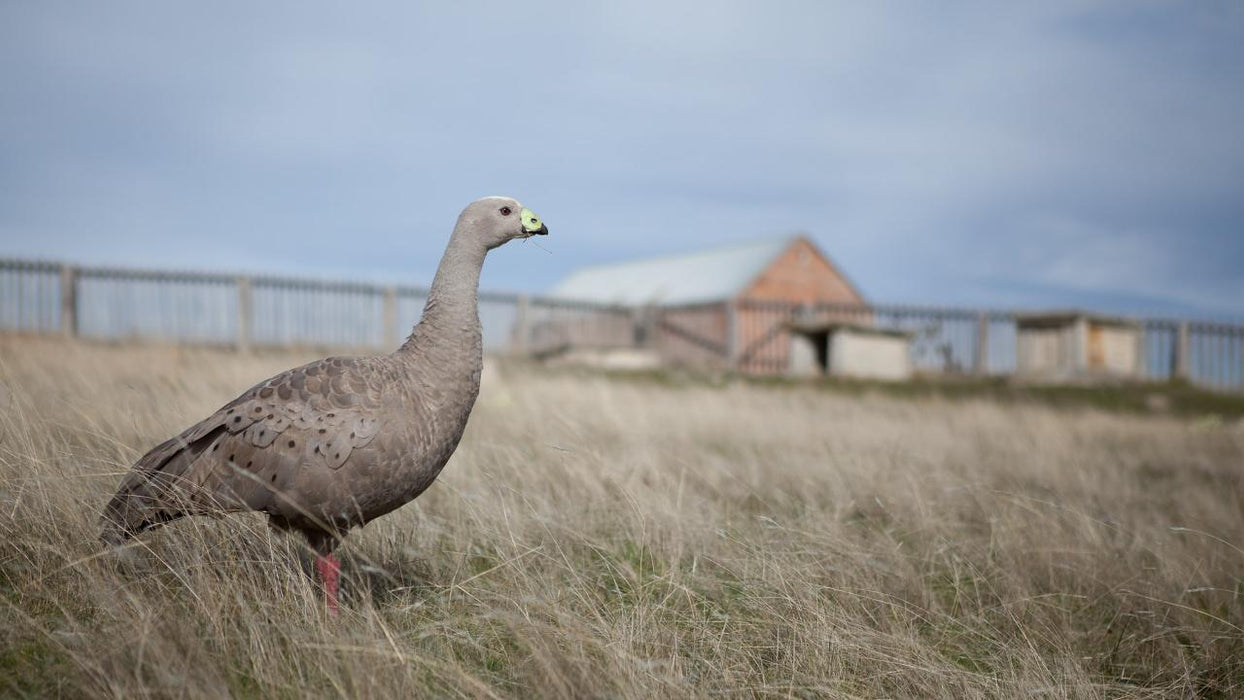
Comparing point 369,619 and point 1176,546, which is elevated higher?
point 369,619

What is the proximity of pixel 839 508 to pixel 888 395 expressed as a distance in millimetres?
11607

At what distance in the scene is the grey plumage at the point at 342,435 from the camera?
10.3 ft

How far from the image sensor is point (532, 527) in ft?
14.9

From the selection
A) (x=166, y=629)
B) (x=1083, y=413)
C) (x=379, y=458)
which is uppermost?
(x=379, y=458)

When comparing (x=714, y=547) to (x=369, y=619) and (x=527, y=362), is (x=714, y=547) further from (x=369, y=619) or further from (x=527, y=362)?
(x=527, y=362)

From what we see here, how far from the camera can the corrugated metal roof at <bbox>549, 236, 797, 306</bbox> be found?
30.4 metres

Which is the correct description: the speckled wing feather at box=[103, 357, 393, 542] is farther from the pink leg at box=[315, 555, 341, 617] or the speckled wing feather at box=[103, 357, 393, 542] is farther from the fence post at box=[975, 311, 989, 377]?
the fence post at box=[975, 311, 989, 377]

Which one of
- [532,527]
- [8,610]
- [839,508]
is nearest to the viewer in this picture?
[8,610]

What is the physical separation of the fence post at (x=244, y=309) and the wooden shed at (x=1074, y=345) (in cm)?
1807

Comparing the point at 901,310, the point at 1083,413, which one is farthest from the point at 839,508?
the point at 901,310

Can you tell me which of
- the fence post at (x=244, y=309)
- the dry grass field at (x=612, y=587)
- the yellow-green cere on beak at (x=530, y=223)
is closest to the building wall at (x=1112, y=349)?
the dry grass field at (x=612, y=587)

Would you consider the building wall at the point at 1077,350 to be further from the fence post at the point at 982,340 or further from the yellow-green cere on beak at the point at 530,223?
the yellow-green cere on beak at the point at 530,223

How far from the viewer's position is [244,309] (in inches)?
739

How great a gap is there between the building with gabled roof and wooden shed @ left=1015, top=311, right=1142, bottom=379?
4748mm
